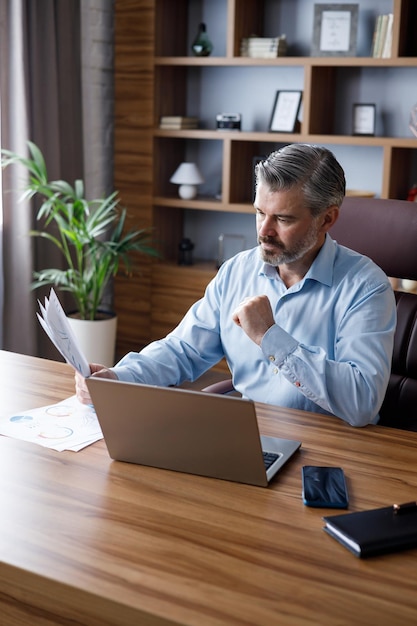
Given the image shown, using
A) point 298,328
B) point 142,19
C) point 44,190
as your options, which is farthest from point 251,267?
point 142,19

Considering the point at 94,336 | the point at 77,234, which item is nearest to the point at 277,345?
the point at 77,234

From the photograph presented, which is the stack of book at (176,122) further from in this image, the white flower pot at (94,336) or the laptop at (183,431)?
the laptop at (183,431)

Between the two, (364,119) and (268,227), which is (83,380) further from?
(364,119)

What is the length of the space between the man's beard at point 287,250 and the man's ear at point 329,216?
0.15 feet

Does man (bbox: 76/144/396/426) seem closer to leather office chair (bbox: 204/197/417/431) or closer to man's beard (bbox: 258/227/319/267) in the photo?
man's beard (bbox: 258/227/319/267)

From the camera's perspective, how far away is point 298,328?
2.01 meters

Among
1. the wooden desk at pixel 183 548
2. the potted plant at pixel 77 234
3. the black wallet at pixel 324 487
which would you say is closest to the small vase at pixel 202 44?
the potted plant at pixel 77 234

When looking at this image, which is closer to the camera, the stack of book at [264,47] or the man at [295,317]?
the man at [295,317]

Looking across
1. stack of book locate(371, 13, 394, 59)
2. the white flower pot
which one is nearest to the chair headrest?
stack of book locate(371, 13, 394, 59)

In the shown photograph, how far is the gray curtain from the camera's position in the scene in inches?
Answer: 150

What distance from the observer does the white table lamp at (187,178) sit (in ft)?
14.2

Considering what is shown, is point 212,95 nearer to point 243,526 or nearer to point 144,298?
point 144,298

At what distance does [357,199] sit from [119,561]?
4.56 ft

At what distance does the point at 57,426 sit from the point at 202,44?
3023 mm
